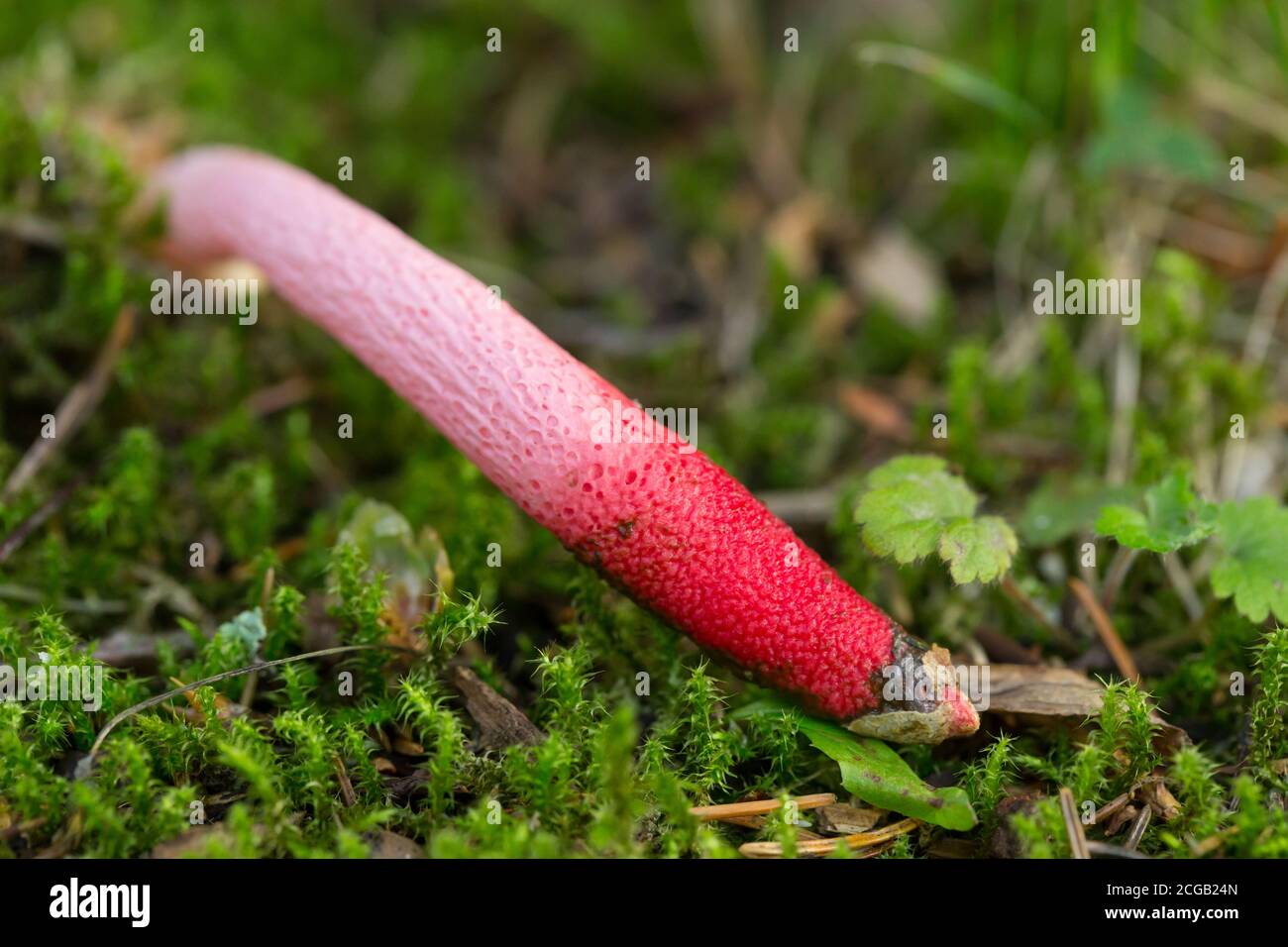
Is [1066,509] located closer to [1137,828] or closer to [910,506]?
[910,506]

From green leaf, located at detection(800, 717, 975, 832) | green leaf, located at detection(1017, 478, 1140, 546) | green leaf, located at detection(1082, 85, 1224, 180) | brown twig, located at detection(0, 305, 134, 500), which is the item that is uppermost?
green leaf, located at detection(1082, 85, 1224, 180)

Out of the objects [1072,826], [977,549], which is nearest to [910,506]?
[977,549]

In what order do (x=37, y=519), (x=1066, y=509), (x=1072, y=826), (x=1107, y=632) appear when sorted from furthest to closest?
(x=1066, y=509) < (x=37, y=519) < (x=1107, y=632) < (x=1072, y=826)

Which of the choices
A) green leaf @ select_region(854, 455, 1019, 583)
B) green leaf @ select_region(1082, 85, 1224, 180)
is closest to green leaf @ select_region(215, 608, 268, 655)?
green leaf @ select_region(854, 455, 1019, 583)

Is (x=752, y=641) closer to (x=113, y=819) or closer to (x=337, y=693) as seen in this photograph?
(x=337, y=693)

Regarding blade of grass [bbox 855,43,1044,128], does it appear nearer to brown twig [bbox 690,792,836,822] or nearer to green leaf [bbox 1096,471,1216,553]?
green leaf [bbox 1096,471,1216,553]

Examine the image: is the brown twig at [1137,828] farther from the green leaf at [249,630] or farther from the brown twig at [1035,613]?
the green leaf at [249,630]

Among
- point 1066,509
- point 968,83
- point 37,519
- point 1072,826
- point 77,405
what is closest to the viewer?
point 1072,826
